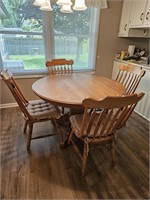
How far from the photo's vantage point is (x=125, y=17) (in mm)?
2928

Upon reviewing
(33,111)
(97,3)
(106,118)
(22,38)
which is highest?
(97,3)

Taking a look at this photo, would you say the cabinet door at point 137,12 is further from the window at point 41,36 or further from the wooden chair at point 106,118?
the wooden chair at point 106,118

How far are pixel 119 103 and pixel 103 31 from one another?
2.36 m

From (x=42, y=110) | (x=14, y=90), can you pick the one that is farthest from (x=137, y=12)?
(x=14, y=90)

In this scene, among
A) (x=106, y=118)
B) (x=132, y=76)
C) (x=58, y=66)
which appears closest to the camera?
(x=106, y=118)

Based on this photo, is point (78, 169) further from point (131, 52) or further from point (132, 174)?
point (131, 52)

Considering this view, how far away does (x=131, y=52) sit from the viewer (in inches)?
124

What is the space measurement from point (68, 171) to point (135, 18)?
272cm

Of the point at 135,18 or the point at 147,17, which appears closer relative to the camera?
the point at 147,17

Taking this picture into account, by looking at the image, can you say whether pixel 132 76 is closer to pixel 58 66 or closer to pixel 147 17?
pixel 147 17

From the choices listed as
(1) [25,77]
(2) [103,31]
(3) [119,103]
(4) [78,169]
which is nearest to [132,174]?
(4) [78,169]

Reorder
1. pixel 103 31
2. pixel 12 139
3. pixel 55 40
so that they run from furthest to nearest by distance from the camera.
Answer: pixel 103 31
pixel 55 40
pixel 12 139

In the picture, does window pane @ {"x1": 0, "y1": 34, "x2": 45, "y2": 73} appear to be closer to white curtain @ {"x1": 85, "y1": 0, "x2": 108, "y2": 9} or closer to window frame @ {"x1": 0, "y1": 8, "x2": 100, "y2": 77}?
window frame @ {"x1": 0, "y1": 8, "x2": 100, "y2": 77}

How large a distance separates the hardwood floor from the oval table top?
725mm
